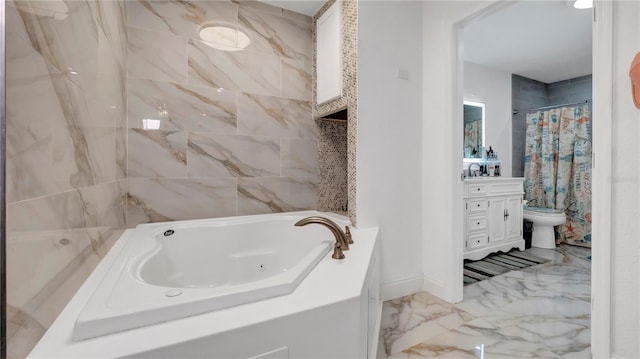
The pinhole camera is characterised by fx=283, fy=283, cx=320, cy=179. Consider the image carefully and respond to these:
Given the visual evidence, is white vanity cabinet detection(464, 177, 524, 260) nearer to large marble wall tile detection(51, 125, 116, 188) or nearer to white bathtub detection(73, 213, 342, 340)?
white bathtub detection(73, 213, 342, 340)

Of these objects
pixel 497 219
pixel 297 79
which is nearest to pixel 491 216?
pixel 497 219

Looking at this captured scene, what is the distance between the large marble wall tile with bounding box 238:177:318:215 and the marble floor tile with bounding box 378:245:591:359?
110 cm

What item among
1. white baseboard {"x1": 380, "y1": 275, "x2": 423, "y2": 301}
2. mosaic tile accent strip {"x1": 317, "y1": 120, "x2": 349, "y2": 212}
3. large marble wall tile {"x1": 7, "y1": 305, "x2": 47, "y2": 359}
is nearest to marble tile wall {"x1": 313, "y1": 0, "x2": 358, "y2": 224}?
mosaic tile accent strip {"x1": 317, "y1": 120, "x2": 349, "y2": 212}

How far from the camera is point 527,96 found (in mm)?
4270

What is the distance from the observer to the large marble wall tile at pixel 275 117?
2312mm

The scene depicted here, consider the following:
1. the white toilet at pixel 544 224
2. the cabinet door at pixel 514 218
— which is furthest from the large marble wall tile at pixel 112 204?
the white toilet at pixel 544 224

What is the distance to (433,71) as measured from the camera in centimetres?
212

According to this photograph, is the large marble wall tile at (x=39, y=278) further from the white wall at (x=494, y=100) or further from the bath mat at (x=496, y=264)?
the white wall at (x=494, y=100)

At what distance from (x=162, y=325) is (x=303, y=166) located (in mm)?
1889

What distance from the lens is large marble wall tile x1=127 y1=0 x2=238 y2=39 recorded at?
2.01 m

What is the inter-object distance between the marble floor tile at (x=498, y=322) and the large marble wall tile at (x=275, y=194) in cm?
110

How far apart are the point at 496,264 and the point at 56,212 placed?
3.31 meters

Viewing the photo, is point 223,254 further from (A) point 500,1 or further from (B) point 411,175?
(A) point 500,1

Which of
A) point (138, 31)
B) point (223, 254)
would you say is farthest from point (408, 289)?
point (138, 31)
